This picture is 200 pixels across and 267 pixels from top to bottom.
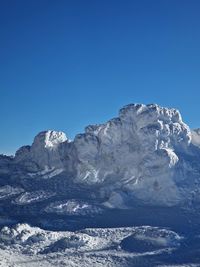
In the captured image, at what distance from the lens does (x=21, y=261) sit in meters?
160

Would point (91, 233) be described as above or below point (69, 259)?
above

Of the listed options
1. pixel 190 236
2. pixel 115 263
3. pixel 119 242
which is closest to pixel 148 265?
pixel 115 263

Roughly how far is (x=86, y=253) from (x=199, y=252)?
3205cm

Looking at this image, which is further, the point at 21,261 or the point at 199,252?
the point at 199,252

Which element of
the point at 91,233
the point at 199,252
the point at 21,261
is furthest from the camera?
the point at 91,233

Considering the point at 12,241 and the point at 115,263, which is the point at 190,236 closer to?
the point at 115,263

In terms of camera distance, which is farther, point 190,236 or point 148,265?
point 190,236

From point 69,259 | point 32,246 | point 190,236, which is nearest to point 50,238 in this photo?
point 32,246

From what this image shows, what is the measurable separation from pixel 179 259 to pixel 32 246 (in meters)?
41.9

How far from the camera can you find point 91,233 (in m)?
188

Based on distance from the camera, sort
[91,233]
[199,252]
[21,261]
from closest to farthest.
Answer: [21,261] < [199,252] < [91,233]

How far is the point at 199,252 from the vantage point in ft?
563

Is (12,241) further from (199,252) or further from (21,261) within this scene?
(199,252)

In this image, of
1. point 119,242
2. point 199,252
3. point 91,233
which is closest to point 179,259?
point 199,252
